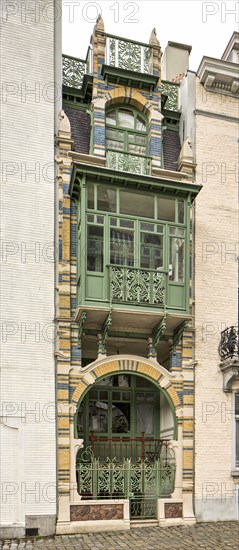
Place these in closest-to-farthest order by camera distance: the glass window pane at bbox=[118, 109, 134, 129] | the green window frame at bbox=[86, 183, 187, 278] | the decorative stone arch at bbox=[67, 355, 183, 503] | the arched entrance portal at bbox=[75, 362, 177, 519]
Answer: the arched entrance portal at bbox=[75, 362, 177, 519], the decorative stone arch at bbox=[67, 355, 183, 503], the green window frame at bbox=[86, 183, 187, 278], the glass window pane at bbox=[118, 109, 134, 129]

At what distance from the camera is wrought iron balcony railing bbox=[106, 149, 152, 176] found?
1327 centimetres

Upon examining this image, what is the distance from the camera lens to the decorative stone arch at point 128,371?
39.7ft

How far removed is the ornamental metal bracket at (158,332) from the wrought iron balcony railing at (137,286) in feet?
1.46

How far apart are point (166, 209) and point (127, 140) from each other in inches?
103

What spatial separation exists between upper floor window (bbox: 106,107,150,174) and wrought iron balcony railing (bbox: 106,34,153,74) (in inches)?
48.3

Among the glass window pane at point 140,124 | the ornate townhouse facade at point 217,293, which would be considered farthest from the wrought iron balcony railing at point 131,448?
the glass window pane at point 140,124

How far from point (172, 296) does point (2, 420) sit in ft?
16.3

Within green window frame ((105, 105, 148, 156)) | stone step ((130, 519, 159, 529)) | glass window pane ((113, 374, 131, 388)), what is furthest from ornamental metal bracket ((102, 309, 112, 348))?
green window frame ((105, 105, 148, 156))

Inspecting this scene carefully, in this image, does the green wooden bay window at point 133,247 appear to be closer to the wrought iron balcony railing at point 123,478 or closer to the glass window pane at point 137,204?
the glass window pane at point 137,204

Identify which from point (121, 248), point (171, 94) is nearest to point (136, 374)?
point (121, 248)

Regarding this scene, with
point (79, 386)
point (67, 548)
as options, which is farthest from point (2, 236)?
point (67, 548)

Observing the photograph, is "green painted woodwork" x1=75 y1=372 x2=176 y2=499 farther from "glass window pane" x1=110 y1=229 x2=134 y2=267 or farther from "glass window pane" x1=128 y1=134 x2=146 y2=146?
"glass window pane" x1=128 y1=134 x2=146 y2=146

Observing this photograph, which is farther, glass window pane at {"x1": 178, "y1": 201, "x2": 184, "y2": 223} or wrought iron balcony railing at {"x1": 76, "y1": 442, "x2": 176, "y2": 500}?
glass window pane at {"x1": 178, "y1": 201, "x2": 184, "y2": 223}

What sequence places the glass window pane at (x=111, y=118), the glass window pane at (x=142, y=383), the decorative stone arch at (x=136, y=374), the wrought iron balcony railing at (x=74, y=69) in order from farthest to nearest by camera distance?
the glass window pane at (x=111, y=118), the wrought iron balcony railing at (x=74, y=69), the glass window pane at (x=142, y=383), the decorative stone arch at (x=136, y=374)
